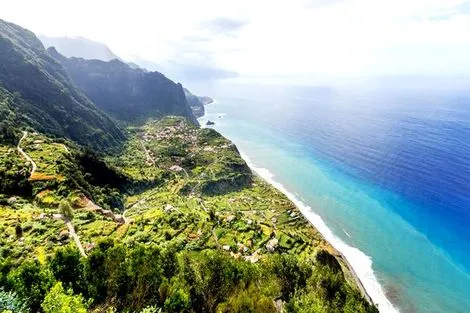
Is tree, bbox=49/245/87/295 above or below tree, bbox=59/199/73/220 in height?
above

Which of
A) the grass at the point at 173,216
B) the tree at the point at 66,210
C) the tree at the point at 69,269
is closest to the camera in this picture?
the tree at the point at 69,269

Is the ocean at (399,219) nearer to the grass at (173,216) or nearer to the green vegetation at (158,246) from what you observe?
the green vegetation at (158,246)

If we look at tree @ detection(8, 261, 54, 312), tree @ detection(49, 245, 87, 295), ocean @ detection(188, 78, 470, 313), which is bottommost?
ocean @ detection(188, 78, 470, 313)

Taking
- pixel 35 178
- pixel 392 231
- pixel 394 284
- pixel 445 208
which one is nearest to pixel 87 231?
pixel 35 178

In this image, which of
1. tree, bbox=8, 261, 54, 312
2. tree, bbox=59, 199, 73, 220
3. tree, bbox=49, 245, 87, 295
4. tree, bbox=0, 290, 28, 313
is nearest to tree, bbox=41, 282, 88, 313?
tree, bbox=0, 290, 28, 313

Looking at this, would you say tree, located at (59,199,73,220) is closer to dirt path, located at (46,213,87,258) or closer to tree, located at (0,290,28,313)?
dirt path, located at (46,213,87,258)

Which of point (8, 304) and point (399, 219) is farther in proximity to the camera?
point (399, 219)

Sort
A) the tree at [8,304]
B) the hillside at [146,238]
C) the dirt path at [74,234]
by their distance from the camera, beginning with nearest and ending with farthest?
the tree at [8,304] → the hillside at [146,238] → the dirt path at [74,234]

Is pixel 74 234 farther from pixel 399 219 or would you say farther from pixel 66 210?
pixel 399 219

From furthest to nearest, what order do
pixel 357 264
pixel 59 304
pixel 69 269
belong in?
pixel 357 264
pixel 69 269
pixel 59 304

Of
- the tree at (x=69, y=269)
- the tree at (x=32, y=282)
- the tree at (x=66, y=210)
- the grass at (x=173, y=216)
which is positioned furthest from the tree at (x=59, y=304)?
the tree at (x=66, y=210)

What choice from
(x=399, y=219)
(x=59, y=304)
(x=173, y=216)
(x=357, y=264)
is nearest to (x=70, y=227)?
(x=173, y=216)
